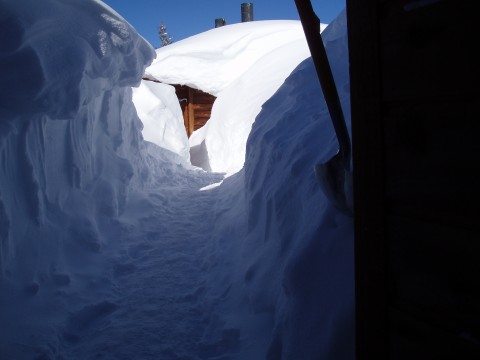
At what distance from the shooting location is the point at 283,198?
3693 mm

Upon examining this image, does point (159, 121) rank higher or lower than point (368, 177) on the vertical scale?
higher

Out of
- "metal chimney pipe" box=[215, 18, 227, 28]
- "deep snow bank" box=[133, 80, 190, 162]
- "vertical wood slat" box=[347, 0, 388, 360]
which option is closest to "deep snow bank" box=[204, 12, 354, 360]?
"vertical wood slat" box=[347, 0, 388, 360]

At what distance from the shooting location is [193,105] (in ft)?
50.9

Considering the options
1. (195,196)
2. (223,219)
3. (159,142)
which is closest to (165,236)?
(223,219)

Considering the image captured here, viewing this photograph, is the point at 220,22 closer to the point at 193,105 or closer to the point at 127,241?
the point at 193,105

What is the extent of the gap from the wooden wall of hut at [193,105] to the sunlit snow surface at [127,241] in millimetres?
9219

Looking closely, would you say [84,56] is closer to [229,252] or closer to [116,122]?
[229,252]

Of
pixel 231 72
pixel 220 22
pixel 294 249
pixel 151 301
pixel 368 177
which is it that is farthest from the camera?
pixel 220 22

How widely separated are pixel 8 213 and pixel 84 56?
1628 mm

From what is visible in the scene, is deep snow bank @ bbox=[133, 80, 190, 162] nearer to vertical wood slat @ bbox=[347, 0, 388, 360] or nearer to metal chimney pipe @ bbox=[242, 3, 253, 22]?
vertical wood slat @ bbox=[347, 0, 388, 360]

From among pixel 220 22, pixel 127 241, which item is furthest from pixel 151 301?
pixel 220 22

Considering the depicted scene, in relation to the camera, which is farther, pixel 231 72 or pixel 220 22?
pixel 220 22

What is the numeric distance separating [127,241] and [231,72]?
1076 centimetres

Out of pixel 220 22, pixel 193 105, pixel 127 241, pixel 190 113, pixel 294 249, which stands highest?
pixel 220 22
